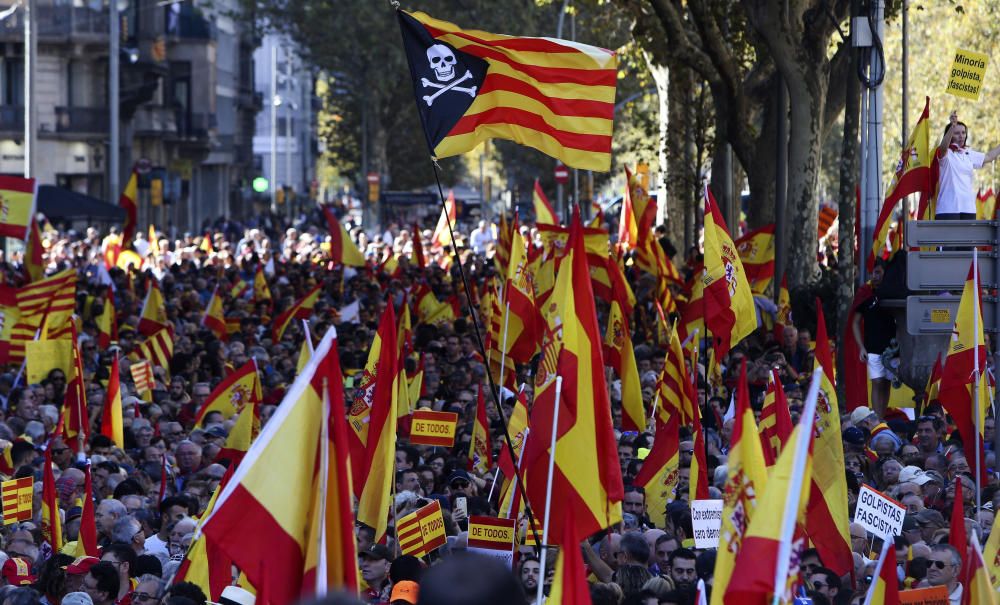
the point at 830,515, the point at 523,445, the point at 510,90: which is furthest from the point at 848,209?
the point at 830,515

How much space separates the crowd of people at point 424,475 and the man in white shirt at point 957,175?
4.94ft

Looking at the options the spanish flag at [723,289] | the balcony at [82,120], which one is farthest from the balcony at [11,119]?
the spanish flag at [723,289]

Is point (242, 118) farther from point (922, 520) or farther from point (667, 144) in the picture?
point (922, 520)

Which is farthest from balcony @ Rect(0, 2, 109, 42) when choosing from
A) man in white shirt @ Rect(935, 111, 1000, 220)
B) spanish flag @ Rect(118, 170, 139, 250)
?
man in white shirt @ Rect(935, 111, 1000, 220)

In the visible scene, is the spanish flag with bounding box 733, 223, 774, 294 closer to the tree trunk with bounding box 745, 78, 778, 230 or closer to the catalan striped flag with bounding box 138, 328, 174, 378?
the tree trunk with bounding box 745, 78, 778, 230

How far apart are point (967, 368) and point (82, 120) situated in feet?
157

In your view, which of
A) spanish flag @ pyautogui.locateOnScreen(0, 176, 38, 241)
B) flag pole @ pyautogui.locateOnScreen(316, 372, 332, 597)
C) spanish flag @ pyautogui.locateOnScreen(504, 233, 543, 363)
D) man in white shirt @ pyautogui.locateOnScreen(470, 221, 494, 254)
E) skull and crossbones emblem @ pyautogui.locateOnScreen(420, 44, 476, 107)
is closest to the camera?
flag pole @ pyautogui.locateOnScreen(316, 372, 332, 597)

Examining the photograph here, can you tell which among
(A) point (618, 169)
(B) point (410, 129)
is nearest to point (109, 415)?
(A) point (618, 169)

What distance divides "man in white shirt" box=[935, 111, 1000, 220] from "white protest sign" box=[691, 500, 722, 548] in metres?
5.32

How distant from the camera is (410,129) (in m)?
75.9

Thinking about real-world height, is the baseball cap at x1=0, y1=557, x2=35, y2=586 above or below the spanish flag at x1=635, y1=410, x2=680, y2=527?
below

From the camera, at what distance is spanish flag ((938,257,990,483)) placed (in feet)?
36.2

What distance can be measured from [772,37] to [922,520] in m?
12.7

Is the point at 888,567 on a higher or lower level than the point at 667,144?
lower
